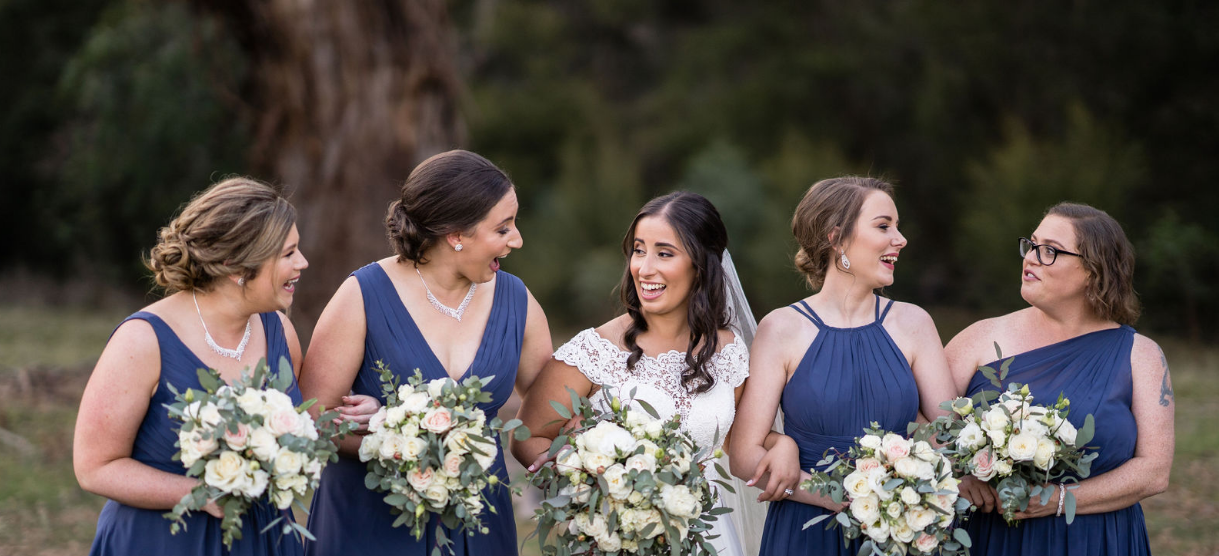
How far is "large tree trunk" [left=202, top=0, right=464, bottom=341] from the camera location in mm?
9703

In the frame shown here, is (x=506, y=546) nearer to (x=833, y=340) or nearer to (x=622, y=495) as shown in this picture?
(x=622, y=495)

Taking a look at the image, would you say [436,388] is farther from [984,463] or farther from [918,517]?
[984,463]

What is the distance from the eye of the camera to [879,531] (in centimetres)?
364

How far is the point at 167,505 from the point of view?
10.9 feet

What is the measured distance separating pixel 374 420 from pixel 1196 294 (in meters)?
14.7

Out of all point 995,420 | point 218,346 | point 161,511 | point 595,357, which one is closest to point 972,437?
point 995,420

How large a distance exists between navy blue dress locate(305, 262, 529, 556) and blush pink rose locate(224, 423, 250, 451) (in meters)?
0.81

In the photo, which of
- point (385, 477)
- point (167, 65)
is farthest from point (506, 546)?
point (167, 65)

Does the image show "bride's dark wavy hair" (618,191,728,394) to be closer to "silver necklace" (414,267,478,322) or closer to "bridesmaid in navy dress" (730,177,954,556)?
"bridesmaid in navy dress" (730,177,954,556)

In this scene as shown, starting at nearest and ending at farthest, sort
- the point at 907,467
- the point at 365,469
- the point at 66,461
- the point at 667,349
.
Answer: the point at 907,467
the point at 365,469
the point at 667,349
the point at 66,461

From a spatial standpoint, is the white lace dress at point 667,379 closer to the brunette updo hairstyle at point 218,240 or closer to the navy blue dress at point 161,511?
the brunette updo hairstyle at point 218,240

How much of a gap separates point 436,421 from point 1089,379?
2.63 m

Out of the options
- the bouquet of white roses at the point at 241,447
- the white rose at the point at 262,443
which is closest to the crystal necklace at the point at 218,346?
the bouquet of white roses at the point at 241,447

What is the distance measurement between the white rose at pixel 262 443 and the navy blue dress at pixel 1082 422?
279cm
